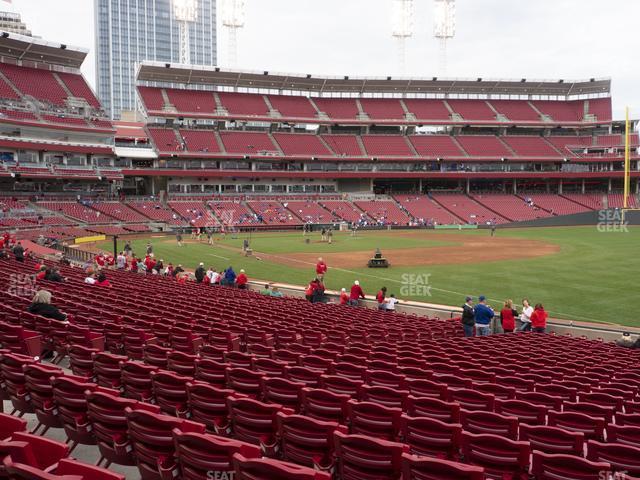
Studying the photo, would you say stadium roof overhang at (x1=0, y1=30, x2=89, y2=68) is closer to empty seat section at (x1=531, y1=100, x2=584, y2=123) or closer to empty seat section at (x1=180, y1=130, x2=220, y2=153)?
empty seat section at (x1=180, y1=130, x2=220, y2=153)

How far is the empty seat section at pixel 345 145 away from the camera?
3287 inches

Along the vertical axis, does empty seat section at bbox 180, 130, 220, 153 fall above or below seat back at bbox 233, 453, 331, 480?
above

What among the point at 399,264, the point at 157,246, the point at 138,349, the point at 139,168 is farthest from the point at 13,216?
the point at 138,349

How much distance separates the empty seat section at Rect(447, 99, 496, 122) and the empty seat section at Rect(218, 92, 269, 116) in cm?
3267

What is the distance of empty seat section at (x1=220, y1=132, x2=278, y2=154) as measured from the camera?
260ft

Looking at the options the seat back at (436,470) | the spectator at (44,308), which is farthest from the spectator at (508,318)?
the seat back at (436,470)

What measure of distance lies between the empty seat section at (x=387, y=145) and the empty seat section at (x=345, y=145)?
151 centimetres

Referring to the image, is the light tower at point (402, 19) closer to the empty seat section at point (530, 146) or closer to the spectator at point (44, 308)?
the empty seat section at point (530, 146)

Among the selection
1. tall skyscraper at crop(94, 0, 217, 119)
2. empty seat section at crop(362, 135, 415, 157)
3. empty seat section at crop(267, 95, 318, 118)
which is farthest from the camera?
tall skyscraper at crop(94, 0, 217, 119)

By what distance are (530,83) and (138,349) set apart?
92.7 meters

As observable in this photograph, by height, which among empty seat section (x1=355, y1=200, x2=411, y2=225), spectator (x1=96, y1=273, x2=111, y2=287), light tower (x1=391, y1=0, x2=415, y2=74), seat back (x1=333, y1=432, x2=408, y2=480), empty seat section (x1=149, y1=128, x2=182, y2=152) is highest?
light tower (x1=391, y1=0, x2=415, y2=74)

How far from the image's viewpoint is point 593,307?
22891 mm

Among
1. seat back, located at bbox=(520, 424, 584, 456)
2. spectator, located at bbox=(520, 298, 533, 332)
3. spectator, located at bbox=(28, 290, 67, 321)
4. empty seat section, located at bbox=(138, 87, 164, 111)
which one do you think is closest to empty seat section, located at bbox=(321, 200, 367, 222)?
empty seat section, located at bbox=(138, 87, 164, 111)

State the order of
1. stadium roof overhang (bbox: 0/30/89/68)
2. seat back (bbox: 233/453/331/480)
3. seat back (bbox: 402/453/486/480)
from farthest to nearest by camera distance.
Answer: stadium roof overhang (bbox: 0/30/89/68)
seat back (bbox: 402/453/486/480)
seat back (bbox: 233/453/331/480)
